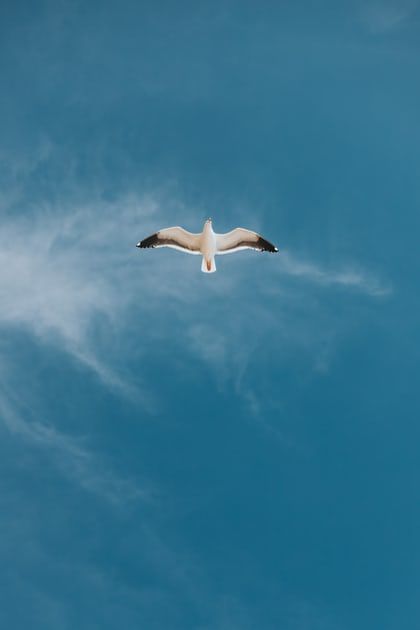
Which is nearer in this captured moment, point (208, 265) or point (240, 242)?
point (208, 265)

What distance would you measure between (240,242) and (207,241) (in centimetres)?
221

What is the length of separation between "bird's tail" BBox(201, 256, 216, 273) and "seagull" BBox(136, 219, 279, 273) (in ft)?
0.35

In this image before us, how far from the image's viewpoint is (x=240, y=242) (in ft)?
127

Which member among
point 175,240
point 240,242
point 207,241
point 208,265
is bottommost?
point 208,265

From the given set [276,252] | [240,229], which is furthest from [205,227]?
[276,252]

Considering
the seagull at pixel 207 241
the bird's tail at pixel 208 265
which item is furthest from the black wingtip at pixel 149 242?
the bird's tail at pixel 208 265

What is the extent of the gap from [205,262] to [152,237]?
347 centimetres

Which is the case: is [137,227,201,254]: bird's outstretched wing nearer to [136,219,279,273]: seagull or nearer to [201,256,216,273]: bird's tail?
[136,219,279,273]: seagull

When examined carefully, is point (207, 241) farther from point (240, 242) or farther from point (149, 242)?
point (149, 242)

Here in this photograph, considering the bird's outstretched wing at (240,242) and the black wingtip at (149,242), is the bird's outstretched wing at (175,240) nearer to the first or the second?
the black wingtip at (149,242)

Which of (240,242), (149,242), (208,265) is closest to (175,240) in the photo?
(149,242)

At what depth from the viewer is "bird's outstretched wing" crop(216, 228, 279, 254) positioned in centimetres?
3822

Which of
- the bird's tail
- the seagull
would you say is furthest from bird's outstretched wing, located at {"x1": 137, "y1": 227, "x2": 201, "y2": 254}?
the bird's tail

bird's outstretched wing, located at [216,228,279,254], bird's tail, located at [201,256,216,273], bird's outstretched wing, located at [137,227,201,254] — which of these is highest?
bird's outstretched wing, located at [216,228,279,254]
